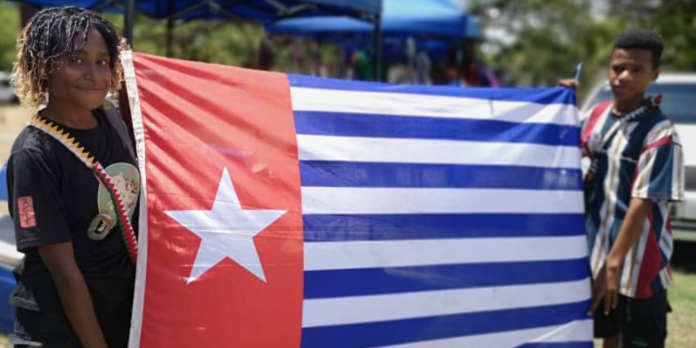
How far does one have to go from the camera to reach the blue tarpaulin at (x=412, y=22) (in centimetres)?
1030

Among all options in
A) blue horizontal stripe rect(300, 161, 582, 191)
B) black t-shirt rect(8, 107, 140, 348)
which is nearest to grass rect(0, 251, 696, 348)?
blue horizontal stripe rect(300, 161, 582, 191)

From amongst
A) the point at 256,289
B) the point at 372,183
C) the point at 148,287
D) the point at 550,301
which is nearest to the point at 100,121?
the point at 148,287

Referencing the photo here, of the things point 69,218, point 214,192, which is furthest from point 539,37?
point 69,218

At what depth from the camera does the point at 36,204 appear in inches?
75.8

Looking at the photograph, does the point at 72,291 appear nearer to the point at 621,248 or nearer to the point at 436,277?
the point at 436,277

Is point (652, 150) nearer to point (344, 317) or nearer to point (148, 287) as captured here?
point (344, 317)

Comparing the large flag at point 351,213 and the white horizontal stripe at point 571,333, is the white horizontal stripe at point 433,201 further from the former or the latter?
the white horizontal stripe at point 571,333

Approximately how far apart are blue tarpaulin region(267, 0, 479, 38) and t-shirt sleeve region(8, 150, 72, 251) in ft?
26.4

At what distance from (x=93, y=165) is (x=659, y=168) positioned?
7.43 ft

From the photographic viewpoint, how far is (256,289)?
255 centimetres

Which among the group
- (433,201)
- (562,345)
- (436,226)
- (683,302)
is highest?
(433,201)

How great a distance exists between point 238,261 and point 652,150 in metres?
1.80

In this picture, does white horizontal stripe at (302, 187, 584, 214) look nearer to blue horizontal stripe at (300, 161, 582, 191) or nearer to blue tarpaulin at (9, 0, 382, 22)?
blue horizontal stripe at (300, 161, 582, 191)

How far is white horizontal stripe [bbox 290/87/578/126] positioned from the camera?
2961 millimetres
